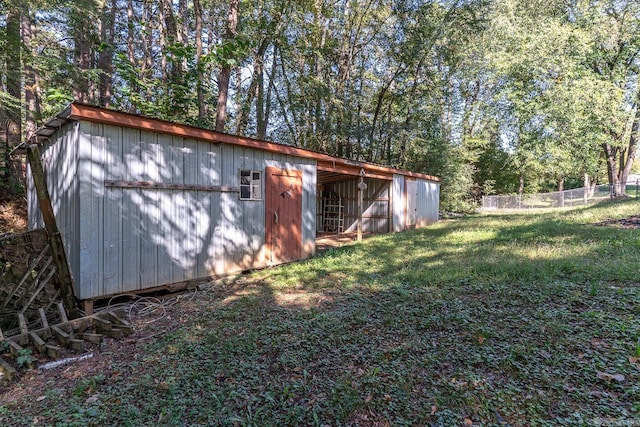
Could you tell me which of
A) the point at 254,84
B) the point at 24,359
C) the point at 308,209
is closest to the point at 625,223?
the point at 308,209

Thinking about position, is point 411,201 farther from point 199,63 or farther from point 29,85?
point 29,85

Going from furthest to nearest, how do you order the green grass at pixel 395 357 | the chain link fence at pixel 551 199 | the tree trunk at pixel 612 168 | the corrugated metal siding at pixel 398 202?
the chain link fence at pixel 551 199 < the tree trunk at pixel 612 168 < the corrugated metal siding at pixel 398 202 < the green grass at pixel 395 357

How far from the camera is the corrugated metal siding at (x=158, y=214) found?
13.9 feet

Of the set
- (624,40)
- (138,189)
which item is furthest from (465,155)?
(138,189)

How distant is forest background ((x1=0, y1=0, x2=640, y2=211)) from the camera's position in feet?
32.2

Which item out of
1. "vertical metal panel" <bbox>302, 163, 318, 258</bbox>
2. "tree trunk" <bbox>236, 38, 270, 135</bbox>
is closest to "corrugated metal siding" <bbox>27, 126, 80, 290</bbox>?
"vertical metal panel" <bbox>302, 163, 318, 258</bbox>

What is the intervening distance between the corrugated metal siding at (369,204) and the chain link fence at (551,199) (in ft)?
50.9

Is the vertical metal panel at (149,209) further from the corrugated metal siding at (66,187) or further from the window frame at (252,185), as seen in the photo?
the window frame at (252,185)

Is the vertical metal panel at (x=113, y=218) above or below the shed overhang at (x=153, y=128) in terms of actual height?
below

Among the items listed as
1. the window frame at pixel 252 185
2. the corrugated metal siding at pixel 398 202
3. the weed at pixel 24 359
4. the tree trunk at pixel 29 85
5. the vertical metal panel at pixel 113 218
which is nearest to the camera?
the weed at pixel 24 359

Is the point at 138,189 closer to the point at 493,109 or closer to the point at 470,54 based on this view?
the point at 470,54

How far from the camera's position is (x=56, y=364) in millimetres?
3084

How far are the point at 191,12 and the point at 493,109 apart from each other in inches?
849

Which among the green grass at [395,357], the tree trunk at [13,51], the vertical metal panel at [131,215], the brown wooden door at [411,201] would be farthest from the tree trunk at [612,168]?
the tree trunk at [13,51]
